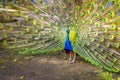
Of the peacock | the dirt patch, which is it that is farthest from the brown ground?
the peacock

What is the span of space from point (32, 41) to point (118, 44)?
6.58 ft

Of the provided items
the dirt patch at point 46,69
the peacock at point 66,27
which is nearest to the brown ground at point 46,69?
the dirt patch at point 46,69

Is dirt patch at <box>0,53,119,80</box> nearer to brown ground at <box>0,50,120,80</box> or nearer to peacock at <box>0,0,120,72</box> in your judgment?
brown ground at <box>0,50,120,80</box>

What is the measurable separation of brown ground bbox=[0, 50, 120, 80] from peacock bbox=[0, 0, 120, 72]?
22cm

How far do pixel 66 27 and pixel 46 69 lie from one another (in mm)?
989

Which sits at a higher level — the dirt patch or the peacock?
the peacock

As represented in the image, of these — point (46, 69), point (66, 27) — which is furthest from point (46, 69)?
point (66, 27)

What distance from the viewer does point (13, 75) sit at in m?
5.53

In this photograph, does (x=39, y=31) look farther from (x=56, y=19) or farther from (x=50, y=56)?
(x=50, y=56)

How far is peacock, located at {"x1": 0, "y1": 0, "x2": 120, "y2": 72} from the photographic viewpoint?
5.74 metres

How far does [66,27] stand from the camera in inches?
247

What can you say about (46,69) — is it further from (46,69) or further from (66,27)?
(66,27)

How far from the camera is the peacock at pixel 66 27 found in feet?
18.8

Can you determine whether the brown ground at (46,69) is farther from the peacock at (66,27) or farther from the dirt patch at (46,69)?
the peacock at (66,27)
